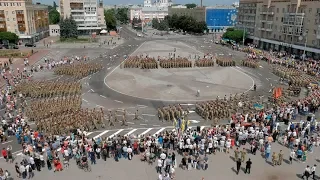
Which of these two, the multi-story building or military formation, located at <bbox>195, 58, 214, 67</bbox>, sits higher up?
the multi-story building

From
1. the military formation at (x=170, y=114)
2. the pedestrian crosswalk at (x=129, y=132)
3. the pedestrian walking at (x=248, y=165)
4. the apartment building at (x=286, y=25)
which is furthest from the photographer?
the apartment building at (x=286, y=25)

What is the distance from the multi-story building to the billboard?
54856 mm

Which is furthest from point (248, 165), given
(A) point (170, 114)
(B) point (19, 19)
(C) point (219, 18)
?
(C) point (219, 18)

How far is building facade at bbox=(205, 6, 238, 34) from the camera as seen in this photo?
148125 mm

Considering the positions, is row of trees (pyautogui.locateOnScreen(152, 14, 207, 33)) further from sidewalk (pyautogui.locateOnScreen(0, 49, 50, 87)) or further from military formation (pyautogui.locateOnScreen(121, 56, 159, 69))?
military formation (pyautogui.locateOnScreen(121, 56, 159, 69))

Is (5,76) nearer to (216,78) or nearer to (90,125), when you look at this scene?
(90,125)

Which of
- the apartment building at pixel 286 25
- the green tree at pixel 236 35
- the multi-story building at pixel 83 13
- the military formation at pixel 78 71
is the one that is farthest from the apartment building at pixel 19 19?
the apartment building at pixel 286 25

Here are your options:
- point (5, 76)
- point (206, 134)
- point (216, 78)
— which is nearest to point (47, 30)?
point (5, 76)

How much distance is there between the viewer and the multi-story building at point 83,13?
404ft

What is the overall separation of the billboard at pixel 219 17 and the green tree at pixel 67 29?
6932 cm

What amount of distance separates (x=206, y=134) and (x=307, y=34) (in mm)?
57682

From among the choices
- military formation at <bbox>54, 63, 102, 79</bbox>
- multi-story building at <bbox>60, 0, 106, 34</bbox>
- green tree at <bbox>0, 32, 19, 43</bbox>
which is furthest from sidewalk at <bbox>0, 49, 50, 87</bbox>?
multi-story building at <bbox>60, 0, 106, 34</bbox>

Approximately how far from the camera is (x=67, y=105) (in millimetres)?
34750

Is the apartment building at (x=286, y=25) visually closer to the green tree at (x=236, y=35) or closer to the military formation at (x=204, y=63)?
the green tree at (x=236, y=35)
